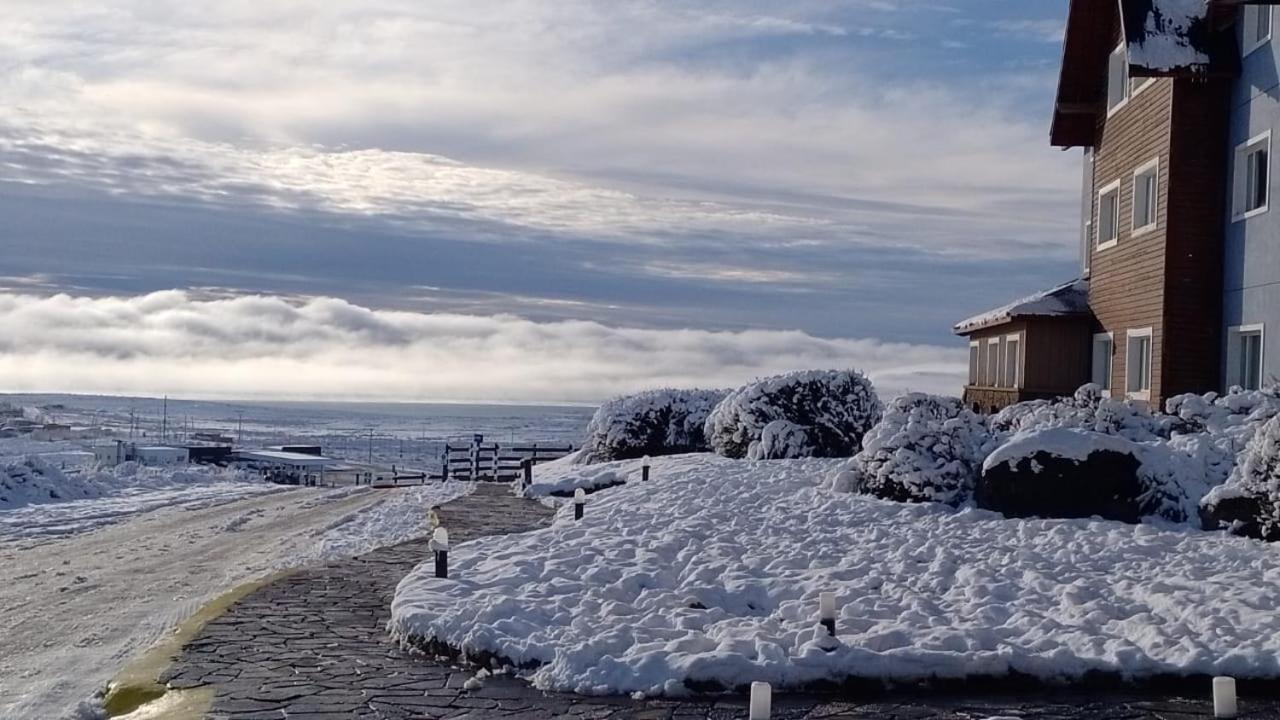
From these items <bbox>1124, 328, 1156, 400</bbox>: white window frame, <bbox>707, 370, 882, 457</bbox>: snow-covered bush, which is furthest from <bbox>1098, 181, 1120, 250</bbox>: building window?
<bbox>707, 370, 882, 457</bbox>: snow-covered bush

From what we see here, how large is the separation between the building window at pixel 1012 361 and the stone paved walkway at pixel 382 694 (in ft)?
54.2

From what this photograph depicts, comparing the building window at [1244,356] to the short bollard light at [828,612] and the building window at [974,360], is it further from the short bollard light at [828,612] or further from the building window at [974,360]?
the short bollard light at [828,612]

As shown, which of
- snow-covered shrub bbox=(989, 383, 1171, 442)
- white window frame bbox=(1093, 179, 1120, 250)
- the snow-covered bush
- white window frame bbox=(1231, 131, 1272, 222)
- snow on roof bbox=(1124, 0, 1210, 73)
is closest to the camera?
snow-covered shrub bbox=(989, 383, 1171, 442)

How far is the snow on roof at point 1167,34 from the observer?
18.8 m

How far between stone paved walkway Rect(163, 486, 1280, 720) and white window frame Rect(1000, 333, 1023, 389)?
639 inches

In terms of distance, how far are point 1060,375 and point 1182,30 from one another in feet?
23.1

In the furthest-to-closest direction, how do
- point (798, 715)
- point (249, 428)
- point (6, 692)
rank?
point (249, 428)
point (6, 692)
point (798, 715)

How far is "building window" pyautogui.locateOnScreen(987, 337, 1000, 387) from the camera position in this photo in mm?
26625

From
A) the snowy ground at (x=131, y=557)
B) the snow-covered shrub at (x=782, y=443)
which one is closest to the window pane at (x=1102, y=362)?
the snow-covered shrub at (x=782, y=443)

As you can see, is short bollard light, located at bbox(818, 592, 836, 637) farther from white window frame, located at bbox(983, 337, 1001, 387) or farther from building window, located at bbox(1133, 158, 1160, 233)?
white window frame, located at bbox(983, 337, 1001, 387)

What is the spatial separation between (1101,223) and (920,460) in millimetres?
11343

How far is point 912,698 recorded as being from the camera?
797 centimetres

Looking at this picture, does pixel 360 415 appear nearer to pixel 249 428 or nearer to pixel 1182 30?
pixel 249 428

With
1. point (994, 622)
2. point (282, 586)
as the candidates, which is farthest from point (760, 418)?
point (994, 622)
